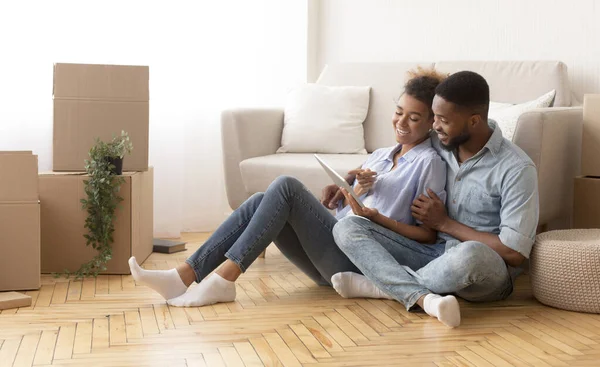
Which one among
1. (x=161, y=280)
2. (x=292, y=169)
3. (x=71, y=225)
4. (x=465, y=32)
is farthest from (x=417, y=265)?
(x=465, y=32)

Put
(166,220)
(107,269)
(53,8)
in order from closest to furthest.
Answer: (107,269), (53,8), (166,220)

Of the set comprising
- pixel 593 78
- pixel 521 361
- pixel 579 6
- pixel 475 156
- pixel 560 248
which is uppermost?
pixel 579 6

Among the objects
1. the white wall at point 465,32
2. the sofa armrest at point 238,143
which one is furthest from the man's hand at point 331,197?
the white wall at point 465,32

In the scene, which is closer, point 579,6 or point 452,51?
point 579,6

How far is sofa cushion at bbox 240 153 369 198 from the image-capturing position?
3.31 m

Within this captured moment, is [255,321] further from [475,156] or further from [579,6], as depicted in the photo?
[579,6]

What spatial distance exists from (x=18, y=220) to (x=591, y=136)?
6.72 ft

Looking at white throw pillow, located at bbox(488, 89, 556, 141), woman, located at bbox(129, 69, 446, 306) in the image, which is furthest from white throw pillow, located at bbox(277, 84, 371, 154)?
woman, located at bbox(129, 69, 446, 306)

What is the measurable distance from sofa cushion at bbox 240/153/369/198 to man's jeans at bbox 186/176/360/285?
560 millimetres

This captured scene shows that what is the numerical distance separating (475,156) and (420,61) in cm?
148

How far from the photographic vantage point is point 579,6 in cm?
360

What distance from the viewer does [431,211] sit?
8.52 feet

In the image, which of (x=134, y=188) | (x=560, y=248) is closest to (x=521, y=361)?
(x=560, y=248)

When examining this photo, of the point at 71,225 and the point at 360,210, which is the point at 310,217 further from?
the point at 71,225
